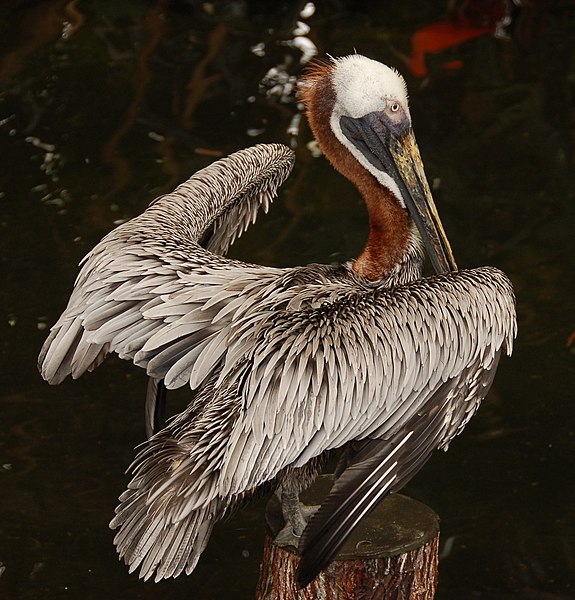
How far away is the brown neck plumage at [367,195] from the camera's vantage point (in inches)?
118

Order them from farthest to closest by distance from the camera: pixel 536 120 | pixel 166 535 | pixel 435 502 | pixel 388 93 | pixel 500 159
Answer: pixel 536 120 → pixel 500 159 → pixel 435 502 → pixel 388 93 → pixel 166 535

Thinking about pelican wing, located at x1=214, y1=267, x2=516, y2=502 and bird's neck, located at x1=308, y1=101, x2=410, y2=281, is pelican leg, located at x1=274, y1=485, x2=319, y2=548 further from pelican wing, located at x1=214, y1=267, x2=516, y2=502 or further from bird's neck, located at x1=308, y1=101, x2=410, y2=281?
bird's neck, located at x1=308, y1=101, x2=410, y2=281

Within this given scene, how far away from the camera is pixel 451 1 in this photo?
806 centimetres

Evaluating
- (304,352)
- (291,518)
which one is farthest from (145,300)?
(291,518)

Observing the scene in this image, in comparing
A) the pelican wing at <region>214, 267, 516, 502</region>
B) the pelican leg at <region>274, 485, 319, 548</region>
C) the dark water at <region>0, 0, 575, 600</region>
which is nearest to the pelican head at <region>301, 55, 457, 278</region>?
the pelican wing at <region>214, 267, 516, 502</region>

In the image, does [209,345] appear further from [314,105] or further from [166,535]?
[314,105]

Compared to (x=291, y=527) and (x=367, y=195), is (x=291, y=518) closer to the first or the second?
(x=291, y=527)

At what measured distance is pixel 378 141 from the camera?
9.86 ft

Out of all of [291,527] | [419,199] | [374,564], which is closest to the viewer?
[374,564]

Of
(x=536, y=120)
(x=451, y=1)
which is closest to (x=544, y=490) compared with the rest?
(x=536, y=120)

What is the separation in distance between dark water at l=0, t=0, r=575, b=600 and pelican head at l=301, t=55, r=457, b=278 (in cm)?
120

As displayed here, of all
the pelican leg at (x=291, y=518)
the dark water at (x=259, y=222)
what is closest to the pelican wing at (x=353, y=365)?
the pelican leg at (x=291, y=518)

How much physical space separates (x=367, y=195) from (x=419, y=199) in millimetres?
160

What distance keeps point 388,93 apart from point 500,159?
3.27 metres
